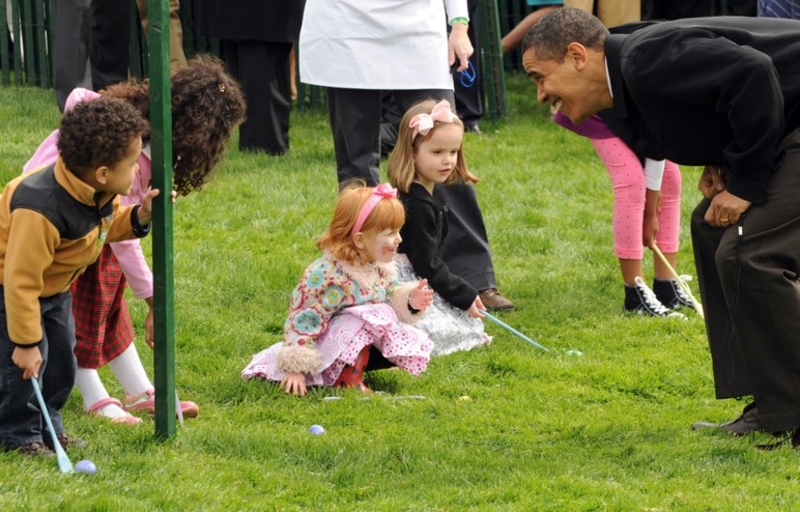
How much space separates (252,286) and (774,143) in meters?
3.17

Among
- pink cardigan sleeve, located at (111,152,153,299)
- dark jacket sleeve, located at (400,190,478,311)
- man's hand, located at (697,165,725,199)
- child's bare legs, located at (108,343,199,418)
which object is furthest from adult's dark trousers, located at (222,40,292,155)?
man's hand, located at (697,165,725,199)

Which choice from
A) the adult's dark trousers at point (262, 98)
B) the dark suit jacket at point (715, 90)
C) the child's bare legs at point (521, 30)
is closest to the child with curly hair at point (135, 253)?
the dark suit jacket at point (715, 90)

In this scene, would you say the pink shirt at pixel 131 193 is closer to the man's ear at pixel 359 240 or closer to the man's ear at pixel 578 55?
the man's ear at pixel 359 240

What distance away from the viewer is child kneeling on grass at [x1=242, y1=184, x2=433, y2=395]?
560cm

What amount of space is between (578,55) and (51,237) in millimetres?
1915

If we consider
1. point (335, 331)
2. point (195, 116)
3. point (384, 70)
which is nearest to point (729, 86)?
point (195, 116)

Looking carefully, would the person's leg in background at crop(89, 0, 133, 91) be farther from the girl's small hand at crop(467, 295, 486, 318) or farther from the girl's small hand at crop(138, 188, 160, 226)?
the girl's small hand at crop(138, 188, 160, 226)

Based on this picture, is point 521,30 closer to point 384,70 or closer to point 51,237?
point 384,70

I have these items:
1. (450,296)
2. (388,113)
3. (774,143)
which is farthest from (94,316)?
(388,113)

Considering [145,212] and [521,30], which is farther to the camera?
[521,30]

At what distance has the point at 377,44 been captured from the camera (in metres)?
6.95

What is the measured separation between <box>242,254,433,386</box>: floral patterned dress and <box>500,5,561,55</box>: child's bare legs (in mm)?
6162

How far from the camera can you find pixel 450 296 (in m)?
6.18

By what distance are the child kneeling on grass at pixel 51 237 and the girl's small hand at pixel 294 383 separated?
113 centimetres
